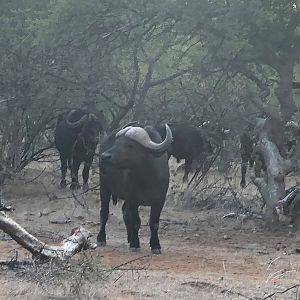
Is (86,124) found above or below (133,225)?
above

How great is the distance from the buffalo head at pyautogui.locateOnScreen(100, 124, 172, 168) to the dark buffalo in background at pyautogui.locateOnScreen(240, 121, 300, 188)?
12.4ft

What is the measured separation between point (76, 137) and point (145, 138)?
22.5 ft

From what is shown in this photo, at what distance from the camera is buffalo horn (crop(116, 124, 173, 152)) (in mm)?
10508

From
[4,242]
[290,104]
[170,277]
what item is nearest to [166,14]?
[290,104]

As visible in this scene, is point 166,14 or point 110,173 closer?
point 110,173

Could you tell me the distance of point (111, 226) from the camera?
43.7 feet

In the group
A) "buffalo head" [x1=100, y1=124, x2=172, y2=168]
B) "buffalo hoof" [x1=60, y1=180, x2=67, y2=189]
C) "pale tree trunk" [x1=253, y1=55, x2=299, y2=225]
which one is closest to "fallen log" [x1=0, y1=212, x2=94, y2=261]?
"buffalo head" [x1=100, y1=124, x2=172, y2=168]

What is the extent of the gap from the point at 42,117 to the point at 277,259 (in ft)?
25.7

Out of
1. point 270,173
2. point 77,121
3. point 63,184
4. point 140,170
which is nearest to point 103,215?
point 140,170

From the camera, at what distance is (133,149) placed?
10680 mm

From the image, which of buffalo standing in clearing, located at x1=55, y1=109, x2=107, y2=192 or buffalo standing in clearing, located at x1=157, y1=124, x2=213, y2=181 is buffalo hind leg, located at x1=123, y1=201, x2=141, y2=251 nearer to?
buffalo standing in clearing, located at x1=55, y1=109, x2=107, y2=192

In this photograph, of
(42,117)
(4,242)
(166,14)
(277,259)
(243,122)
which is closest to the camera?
(277,259)

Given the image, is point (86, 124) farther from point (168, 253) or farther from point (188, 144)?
point (168, 253)

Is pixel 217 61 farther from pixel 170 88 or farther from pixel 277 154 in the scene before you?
pixel 170 88
